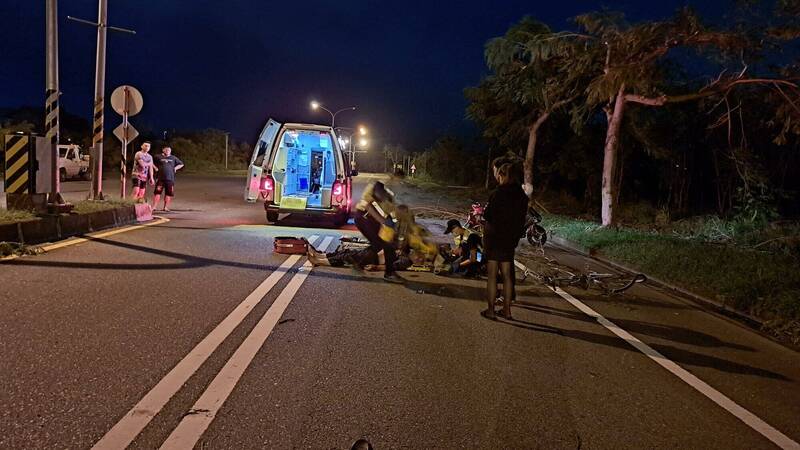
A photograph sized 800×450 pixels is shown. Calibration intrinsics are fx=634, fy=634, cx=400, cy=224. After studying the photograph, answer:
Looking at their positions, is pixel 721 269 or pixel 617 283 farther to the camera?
pixel 721 269

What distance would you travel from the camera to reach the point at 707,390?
4.76 m

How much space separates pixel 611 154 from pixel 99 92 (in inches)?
482

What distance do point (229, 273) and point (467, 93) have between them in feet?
65.8

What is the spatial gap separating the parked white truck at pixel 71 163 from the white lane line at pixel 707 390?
2799 cm

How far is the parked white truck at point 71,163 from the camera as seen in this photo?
1135 inches

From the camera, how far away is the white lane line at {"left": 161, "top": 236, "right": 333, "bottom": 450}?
3395mm

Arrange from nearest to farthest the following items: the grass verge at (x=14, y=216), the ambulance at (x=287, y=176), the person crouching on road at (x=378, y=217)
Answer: the person crouching on road at (x=378, y=217) → the grass verge at (x=14, y=216) → the ambulance at (x=287, y=176)

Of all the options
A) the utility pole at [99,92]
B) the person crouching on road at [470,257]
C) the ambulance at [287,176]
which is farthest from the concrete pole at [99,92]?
the person crouching on road at [470,257]

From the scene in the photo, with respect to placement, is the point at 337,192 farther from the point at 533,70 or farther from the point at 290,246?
the point at 533,70

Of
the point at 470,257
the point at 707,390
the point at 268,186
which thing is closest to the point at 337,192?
the point at 268,186

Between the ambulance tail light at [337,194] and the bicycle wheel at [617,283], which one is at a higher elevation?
the ambulance tail light at [337,194]

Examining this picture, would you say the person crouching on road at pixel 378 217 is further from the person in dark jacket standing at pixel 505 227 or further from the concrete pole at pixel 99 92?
the concrete pole at pixel 99 92

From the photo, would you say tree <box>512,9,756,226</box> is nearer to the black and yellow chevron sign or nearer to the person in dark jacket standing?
the person in dark jacket standing

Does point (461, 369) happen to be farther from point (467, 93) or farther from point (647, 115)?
point (467, 93)
